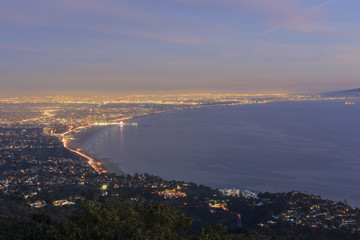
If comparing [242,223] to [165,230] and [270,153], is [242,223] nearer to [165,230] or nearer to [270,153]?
[165,230]

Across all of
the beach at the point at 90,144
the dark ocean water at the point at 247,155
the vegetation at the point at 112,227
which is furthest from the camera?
the beach at the point at 90,144

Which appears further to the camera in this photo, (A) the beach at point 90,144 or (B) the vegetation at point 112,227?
(A) the beach at point 90,144

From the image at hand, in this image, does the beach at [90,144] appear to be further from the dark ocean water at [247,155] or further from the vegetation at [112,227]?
the vegetation at [112,227]

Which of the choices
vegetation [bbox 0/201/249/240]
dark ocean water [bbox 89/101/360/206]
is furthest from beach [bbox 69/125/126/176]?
vegetation [bbox 0/201/249/240]

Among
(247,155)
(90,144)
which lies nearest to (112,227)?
(247,155)

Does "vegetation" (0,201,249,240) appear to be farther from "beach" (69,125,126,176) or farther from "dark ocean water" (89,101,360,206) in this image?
"beach" (69,125,126,176)

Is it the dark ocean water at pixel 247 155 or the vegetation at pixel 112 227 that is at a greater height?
the vegetation at pixel 112 227

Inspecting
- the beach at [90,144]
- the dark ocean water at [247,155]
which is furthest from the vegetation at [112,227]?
the beach at [90,144]

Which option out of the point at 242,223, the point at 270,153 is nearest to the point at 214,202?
the point at 242,223

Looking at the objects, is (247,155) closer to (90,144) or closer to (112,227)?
(90,144)
